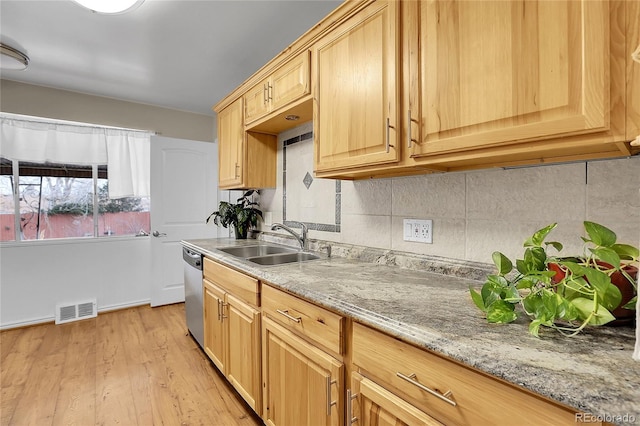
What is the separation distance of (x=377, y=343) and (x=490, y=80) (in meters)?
0.87

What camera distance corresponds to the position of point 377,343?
914 mm

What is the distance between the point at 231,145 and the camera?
2.64m

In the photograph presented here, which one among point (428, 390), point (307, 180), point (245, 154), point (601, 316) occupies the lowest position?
point (428, 390)

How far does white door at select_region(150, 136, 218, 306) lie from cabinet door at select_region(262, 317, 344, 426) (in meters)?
2.65

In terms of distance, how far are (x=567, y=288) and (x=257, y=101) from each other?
81.5 inches

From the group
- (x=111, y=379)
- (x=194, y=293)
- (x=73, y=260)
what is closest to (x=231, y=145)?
(x=194, y=293)

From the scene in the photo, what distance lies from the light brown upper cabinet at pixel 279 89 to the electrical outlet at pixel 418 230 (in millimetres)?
905

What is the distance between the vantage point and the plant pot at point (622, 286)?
74 centimetres

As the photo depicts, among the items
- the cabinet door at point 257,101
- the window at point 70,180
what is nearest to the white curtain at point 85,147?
the window at point 70,180

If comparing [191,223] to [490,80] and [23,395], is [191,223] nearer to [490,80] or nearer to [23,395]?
[23,395]

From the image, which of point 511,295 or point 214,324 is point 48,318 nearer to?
point 214,324

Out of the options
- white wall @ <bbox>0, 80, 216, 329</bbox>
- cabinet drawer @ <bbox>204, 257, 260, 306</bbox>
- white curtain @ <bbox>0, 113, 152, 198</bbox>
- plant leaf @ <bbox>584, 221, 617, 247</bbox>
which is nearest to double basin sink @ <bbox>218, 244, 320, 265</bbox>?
cabinet drawer @ <bbox>204, 257, 260, 306</bbox>

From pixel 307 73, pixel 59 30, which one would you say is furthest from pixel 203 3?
pixel 59 30

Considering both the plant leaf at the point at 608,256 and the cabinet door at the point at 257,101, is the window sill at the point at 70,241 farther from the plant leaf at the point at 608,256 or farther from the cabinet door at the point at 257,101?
the plant leaf at the point at 608,256
